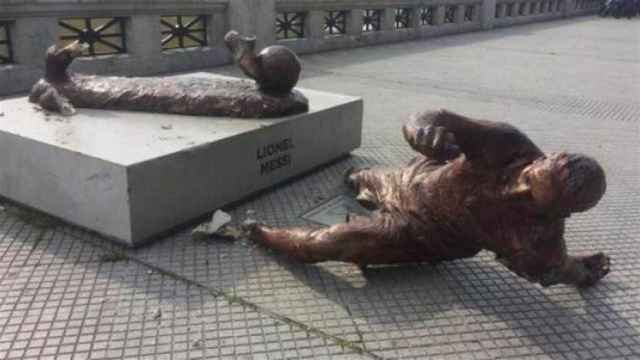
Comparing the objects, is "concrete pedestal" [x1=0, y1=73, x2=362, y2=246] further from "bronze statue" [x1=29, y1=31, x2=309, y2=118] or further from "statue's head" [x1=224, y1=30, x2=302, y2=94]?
"statue's head" [x1=224, y1=30, x2=302, y2=94]

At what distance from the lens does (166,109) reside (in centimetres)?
434

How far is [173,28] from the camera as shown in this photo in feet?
30.7

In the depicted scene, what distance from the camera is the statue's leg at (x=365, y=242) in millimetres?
3020

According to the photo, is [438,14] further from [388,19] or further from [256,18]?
[256,18]

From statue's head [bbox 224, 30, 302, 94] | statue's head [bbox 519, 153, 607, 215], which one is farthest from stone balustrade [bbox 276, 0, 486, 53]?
statue's head [bbox 519, 153, 607, 215]

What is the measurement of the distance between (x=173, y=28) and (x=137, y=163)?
6580 mm

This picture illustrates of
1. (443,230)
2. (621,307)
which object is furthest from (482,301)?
(621,307)

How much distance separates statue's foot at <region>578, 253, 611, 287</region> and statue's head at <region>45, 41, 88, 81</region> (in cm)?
369

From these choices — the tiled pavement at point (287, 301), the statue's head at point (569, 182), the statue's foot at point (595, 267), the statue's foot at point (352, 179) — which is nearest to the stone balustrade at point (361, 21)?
the statue's foot at point (352, 179)

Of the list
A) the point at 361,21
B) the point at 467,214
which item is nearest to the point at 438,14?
the point at 361,21

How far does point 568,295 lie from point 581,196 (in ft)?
3.18

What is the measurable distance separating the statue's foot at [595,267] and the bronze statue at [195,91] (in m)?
2.24

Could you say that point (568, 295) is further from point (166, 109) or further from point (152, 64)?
point (152, 64)

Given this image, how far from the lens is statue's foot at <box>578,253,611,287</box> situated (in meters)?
3.15
